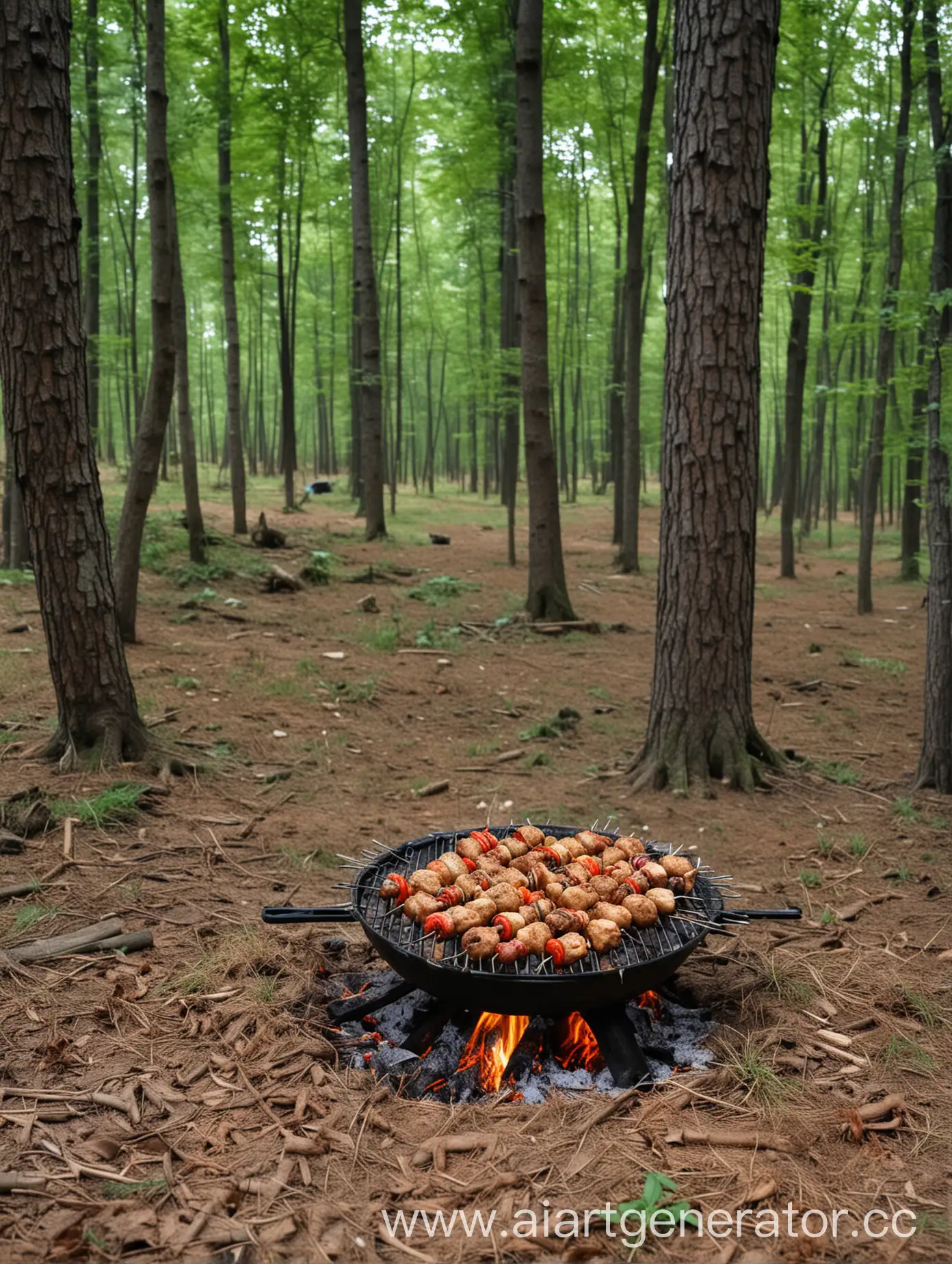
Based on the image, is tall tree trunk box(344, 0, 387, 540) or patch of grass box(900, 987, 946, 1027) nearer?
patch of grass box(900, 987, 946, 1027)

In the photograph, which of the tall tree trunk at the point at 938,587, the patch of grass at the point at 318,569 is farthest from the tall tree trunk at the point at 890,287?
the patch of grass at the point at 318,569

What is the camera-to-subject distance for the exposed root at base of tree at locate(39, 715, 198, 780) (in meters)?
5.71

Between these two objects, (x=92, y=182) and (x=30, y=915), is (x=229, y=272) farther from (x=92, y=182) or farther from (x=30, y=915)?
(x=30, y=915)

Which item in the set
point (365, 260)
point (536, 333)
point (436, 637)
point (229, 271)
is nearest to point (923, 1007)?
point (436, 637)

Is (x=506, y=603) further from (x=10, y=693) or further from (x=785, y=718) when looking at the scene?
(x=10, y=693)

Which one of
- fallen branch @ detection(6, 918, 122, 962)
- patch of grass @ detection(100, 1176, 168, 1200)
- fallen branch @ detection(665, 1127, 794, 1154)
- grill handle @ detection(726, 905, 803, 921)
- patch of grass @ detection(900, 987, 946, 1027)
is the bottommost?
patch of grass @ detection(900, 987, 946, 1027)

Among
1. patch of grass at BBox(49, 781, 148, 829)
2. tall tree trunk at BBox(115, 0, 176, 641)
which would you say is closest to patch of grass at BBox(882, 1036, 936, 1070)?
patch of grass at BBox(49, 781, 148, 829)

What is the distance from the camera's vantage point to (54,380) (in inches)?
209

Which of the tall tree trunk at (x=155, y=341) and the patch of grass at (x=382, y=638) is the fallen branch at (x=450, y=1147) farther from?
the patch of grass at (x=382, y=638)

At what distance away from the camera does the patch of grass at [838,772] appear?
6.36m

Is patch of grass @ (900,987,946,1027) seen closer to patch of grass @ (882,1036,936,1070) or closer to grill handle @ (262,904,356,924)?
patch of grass @ (882,1036,936,1070)

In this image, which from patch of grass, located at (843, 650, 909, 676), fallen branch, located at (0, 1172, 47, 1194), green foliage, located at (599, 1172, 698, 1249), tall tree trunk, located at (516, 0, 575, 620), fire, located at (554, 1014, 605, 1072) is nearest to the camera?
green foliage, located at (599, 1172, 698, 1249)

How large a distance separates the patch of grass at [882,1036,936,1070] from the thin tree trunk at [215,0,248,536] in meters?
13.8

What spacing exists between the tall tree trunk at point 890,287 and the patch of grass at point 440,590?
6560 millimetres
